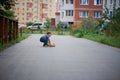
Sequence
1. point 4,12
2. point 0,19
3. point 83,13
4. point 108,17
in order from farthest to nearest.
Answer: point 83,13 < point 108,17 < point 4,12 < point 0,19

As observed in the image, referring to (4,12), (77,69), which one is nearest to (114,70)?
(77,69)

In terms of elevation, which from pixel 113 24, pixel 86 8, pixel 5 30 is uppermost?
pixel 86 8

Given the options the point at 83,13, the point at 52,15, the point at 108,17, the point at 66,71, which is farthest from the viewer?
the point at 52,15

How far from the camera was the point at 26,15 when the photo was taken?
11650 cm

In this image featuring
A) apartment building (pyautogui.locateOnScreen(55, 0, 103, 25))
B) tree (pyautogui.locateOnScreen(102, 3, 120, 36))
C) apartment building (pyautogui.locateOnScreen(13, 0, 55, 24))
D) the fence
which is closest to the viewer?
the fence

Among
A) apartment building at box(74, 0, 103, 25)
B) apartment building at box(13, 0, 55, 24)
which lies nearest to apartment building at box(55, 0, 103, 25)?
apartment building at box(74, 0, 103, 25)

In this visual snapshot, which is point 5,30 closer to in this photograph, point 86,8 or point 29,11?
point 86,8

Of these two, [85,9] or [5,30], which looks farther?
[85,9]

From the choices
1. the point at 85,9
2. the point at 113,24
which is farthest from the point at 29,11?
the point at 113,24

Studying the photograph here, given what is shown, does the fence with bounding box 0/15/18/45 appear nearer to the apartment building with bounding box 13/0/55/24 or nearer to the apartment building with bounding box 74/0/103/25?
the apartment building with bounding box 74/0/103/25

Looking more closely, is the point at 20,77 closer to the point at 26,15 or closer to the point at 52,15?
the point at 26,15

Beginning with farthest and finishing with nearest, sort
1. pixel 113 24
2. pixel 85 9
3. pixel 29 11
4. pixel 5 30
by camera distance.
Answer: pixel 29 11 < pixel 85 9 < pixel 113 24 < pixel 5 30

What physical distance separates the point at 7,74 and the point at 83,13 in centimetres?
6514

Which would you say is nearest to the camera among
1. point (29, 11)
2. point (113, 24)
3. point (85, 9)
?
point (113, 24)
